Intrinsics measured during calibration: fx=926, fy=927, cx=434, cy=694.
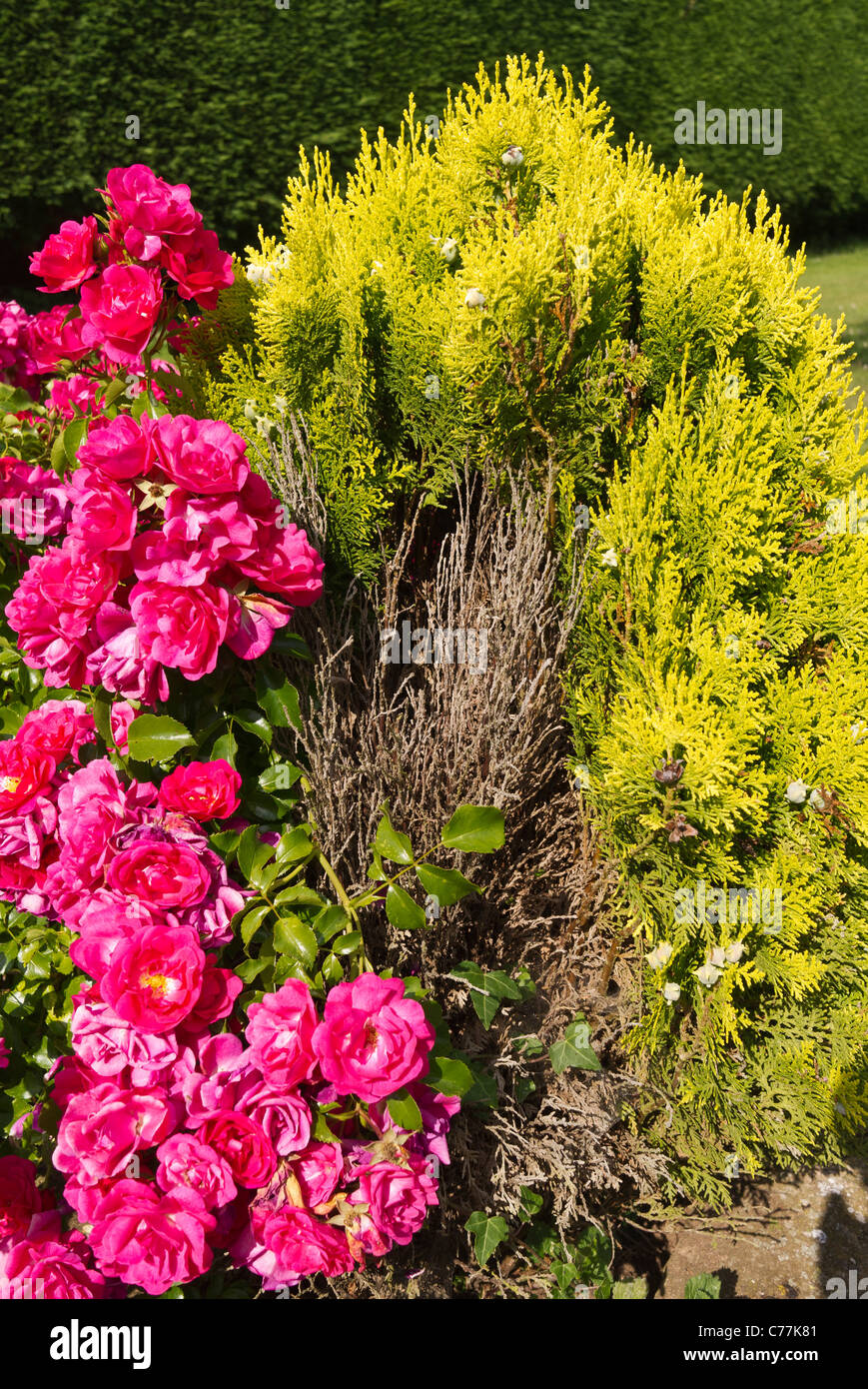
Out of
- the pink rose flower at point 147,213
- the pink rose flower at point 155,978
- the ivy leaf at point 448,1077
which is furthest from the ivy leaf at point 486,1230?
the pink rose flower at point 147,213

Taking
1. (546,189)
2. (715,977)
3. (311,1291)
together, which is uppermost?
(546,189)

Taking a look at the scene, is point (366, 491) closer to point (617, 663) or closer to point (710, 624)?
point (617, 663)

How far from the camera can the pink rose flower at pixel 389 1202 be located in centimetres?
146

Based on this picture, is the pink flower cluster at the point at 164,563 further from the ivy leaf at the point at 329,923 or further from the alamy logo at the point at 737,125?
the alamy logo at the point at 737,125

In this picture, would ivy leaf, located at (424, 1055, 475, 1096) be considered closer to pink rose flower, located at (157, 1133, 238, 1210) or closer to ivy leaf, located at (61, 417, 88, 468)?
pink rose flower, located at (157, 1133, 238, 1210)

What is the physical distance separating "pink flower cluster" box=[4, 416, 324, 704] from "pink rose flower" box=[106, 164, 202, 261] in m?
0.64

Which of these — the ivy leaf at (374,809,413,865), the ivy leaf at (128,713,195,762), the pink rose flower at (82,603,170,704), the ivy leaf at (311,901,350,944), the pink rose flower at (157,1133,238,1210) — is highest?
the pink rose flower at (82,603,170,704)

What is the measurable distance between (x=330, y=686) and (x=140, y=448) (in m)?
0.66

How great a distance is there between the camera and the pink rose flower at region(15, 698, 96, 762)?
1.87 m

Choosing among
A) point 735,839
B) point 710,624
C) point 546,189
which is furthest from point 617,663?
point 546,189

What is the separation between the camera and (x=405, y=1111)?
1.43m

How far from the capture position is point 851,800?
2320mm

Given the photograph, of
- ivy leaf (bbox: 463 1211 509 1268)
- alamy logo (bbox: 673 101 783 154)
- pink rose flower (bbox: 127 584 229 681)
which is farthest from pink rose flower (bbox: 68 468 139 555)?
alamy logo (bbox: 673 101 783 154)
